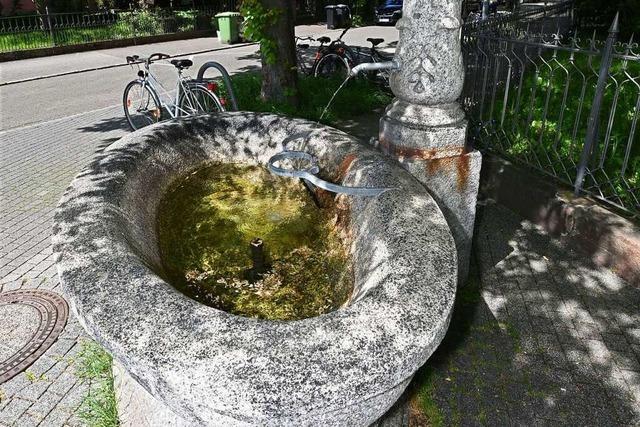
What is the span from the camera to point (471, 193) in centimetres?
335

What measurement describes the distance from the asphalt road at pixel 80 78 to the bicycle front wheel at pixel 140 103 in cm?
233

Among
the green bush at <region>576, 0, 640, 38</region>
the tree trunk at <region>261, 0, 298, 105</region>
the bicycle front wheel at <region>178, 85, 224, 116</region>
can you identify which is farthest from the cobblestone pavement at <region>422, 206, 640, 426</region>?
the green bush at <region>576, 0, 640, 38</region>

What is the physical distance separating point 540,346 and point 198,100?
5.41 meters

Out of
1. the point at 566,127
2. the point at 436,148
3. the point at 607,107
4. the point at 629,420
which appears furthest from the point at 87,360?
the point at 607,107

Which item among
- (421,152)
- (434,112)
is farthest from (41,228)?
(434,112)

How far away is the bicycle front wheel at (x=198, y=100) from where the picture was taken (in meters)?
6.96

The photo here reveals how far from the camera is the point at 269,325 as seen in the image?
1575 mm

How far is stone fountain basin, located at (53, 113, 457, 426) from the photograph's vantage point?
142 cm

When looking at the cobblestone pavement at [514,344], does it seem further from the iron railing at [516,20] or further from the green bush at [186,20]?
the green bush at [186,20]

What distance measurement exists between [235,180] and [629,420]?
2.71 meters

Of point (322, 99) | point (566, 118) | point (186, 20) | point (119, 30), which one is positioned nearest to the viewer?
point (566, 118)

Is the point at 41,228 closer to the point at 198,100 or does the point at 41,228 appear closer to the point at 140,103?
the point at 198,100

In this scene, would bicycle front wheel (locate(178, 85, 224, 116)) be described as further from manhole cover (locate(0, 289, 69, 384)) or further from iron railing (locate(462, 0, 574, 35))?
manhole cover (locate(0, 289, 69, 384))

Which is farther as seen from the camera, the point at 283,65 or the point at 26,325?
the point at 283,65
